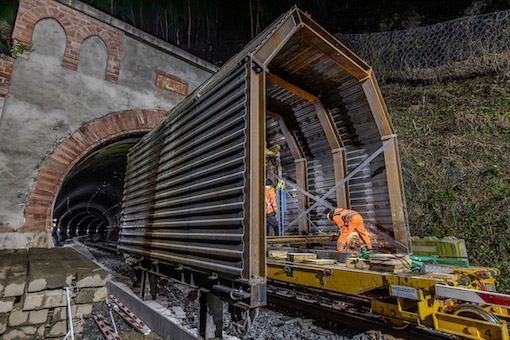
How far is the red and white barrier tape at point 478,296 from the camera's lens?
2857 millimetres

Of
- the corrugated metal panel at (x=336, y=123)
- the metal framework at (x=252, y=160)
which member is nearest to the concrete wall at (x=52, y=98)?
the metal framework at (x=252, y=160)

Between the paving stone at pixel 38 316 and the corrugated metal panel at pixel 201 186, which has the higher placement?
the corrugated metal panel at pixel 201 186

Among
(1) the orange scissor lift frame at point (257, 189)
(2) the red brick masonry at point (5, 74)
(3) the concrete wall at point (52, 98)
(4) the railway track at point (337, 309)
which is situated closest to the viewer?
(1) the orange scissor lift frame at point (257, 189)

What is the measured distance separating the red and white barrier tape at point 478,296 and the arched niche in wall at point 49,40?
9.17 m

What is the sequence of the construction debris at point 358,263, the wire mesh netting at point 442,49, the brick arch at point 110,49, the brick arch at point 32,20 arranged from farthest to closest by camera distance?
the wire mesh netting at point 442,49, the brick arch at point 110,49, the brick arch at point 32,20, the construction debris at point 358,263

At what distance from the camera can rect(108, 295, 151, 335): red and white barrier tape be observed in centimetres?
468

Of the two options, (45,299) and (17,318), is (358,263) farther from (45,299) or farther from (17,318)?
(17,318)

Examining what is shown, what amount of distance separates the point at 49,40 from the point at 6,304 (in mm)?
6627

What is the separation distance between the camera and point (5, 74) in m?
5.89

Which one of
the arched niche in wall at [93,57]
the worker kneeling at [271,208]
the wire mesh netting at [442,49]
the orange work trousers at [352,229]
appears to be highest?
the wire mesh netting at [442,49]

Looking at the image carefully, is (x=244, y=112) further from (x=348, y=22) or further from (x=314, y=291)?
(x=348, y=22)

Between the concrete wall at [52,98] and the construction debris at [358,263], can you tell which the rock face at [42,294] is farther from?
the construction debris at [358,263]

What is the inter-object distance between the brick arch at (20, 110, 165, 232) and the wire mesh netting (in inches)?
481

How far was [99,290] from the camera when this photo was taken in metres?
3.67
